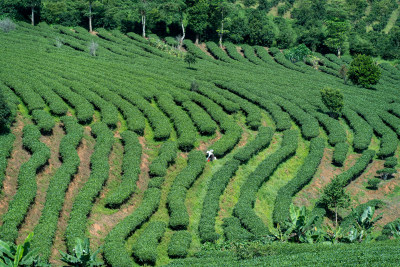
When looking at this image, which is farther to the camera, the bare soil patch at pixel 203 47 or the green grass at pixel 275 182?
the bare soil patch at pixel 203 47

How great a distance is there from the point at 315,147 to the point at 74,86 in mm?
24492

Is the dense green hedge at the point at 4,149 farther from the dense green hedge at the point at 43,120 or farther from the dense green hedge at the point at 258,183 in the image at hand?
the dense green hedge at the point at 258,183

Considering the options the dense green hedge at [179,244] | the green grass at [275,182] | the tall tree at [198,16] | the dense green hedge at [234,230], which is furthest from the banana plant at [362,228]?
the tall tree at [198,16]

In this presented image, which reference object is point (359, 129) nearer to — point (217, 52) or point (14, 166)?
point (14, 166)

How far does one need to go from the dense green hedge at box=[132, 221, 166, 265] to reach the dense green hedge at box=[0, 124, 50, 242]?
649cm

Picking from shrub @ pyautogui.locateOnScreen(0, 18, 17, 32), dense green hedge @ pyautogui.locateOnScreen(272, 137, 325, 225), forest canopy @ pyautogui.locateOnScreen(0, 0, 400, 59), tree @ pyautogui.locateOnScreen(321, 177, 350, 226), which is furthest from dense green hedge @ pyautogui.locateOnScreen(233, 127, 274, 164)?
shrub @ pyautogui.locateOnScreen(0, 18, 17, 32)

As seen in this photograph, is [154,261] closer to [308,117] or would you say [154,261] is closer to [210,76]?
[308,117]

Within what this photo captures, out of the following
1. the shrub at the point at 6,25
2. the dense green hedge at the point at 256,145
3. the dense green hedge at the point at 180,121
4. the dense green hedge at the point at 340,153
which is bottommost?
the dense green hedge at the point at 340,153

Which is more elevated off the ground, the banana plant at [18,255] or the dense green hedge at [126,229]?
the banana plant at [18,255]

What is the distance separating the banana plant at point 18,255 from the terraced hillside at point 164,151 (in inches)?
92.8

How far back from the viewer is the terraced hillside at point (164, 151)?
27.2 meters

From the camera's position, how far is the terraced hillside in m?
27.2

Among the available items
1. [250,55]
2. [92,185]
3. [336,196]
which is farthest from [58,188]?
[250,55]

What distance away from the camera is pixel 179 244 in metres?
26.5
